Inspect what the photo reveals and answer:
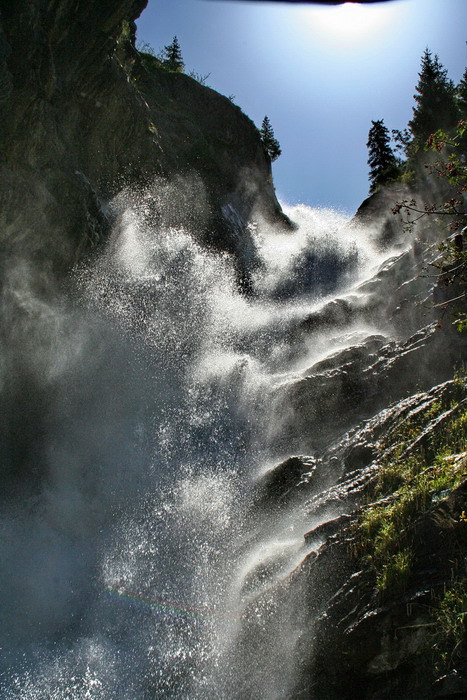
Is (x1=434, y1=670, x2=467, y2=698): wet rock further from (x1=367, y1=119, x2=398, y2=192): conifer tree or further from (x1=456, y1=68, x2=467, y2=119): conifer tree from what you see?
(x1=367, y1=119, x2=398, y2=192): conifer tree

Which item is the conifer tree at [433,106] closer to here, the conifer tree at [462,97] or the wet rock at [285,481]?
the conifer tree at [462,97]

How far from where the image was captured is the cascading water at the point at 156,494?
352 inches

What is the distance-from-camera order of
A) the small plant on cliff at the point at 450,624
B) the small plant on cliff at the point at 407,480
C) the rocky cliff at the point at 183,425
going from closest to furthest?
the small plant on cliff at the point at 450,624 → the rocky cliff at the point at 183,425 → the small plant on cliff at the point at 407,480

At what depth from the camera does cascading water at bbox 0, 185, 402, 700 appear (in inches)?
352

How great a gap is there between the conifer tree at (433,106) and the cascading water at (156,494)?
1406 cm

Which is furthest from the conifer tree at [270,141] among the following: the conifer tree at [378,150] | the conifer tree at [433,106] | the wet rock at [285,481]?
the wet rock at [285,481]

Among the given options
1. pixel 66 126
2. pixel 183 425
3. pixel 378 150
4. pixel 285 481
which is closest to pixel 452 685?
pixel 285 481

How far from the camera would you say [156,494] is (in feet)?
48.1

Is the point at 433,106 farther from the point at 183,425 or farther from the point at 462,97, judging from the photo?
the point at 183,425

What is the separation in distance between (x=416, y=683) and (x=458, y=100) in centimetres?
3823

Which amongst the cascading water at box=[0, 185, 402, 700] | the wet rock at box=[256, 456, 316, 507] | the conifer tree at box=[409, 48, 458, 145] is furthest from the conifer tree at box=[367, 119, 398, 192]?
the wet rock at box=[256, 456, 316, 507]

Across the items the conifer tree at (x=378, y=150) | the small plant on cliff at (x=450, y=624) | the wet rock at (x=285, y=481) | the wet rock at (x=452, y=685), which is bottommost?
the wet rock at (x=452, y=685)

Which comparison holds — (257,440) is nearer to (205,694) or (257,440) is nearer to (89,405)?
(89,405)

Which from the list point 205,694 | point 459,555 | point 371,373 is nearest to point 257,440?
point 371,373
